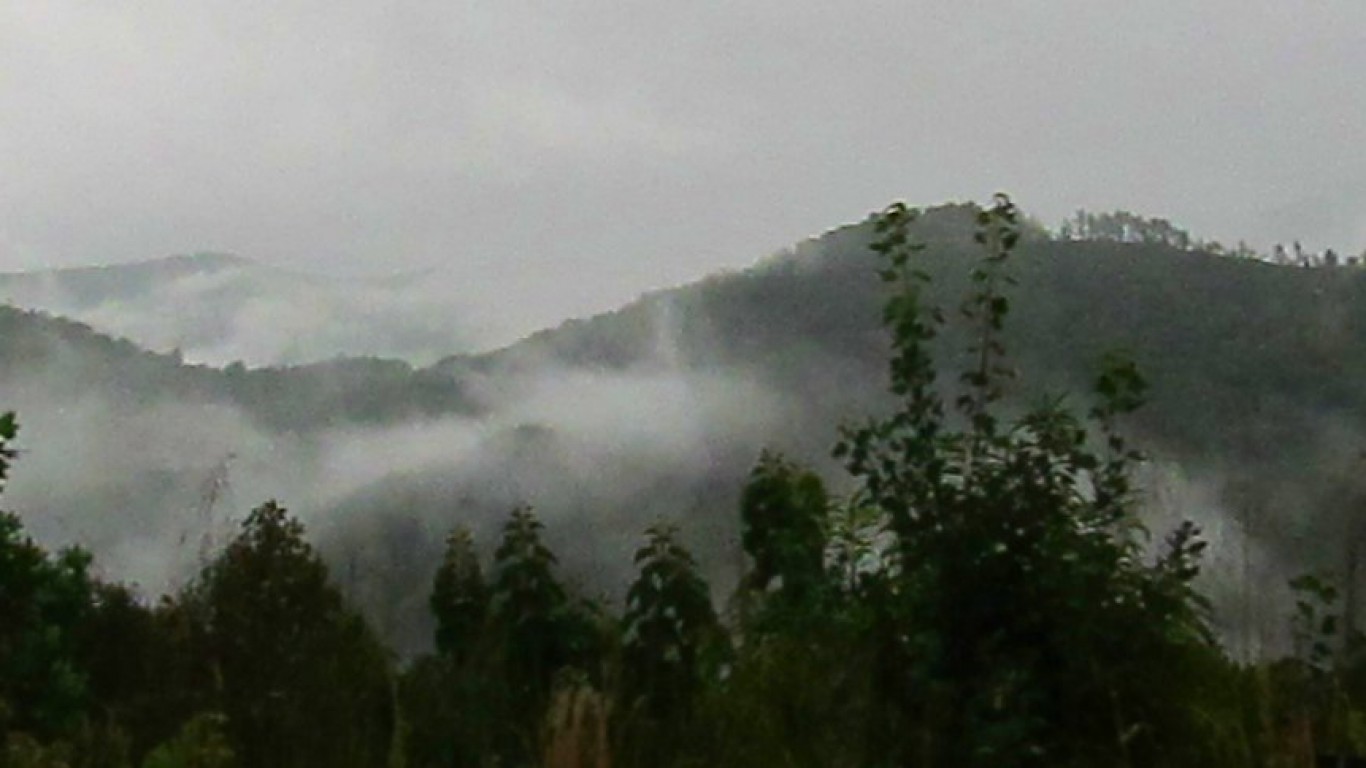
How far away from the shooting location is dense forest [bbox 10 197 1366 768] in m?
4.92

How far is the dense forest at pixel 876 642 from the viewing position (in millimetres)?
4918

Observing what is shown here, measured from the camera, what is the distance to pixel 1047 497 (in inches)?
205

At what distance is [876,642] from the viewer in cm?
538

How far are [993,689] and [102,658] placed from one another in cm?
545

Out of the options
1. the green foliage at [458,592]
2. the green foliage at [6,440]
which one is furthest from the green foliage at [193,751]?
the green foliage at [458,592]

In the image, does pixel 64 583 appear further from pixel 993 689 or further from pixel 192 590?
pixel 993 689

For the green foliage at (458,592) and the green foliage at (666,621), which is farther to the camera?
the green foliage at (458,592)

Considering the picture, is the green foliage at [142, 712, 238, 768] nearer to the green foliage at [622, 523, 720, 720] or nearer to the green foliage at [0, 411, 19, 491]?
the green foliage at [0, 411, 19, 491]

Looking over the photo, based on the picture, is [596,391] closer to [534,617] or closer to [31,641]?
[534,617]

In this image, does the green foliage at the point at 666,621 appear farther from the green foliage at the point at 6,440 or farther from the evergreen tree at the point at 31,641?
the green foliage at the point at 6,440

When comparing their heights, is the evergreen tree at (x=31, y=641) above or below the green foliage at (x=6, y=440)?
below

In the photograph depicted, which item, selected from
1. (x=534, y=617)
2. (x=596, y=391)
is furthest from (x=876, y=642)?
(x=596, y=391)

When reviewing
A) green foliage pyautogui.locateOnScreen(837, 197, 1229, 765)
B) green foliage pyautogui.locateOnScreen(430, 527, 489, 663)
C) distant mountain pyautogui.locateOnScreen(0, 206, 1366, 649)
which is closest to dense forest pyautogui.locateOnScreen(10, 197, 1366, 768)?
green foliage pyautogui.locateOnScreen(837, 197, 1229, 765)

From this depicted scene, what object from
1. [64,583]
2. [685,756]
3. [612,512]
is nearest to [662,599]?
[685,756]
